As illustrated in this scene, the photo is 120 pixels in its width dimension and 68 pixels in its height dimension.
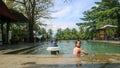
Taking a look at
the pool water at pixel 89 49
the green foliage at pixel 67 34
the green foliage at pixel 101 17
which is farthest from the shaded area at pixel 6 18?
the green foliage at pixel 67 34

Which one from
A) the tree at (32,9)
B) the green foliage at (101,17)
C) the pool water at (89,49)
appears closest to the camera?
the pool water at (89,49)

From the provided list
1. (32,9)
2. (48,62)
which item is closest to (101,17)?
(32,9)

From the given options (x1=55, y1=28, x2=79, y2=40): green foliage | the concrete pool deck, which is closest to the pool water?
the concrete pool deck

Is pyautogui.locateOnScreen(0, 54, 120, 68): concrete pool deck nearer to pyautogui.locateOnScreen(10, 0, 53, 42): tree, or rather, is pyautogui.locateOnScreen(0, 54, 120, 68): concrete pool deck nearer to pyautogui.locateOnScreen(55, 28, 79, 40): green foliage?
pyautogui.locateOnScreen(10, 0, 53, 42): tree

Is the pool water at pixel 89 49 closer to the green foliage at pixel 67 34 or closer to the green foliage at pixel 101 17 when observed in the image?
the green foliage at pixel 101 17

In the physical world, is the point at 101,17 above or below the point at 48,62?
above

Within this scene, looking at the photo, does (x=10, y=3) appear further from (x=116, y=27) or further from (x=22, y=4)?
(x=116, y=27)

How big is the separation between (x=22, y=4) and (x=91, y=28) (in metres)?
27.8

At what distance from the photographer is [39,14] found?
44.8 m

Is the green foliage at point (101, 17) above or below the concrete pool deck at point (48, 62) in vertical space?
above

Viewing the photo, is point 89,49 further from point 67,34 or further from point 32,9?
point 67,34

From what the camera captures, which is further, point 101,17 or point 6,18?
point 101,17

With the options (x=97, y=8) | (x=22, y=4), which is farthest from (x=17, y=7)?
(x=97, y=8)

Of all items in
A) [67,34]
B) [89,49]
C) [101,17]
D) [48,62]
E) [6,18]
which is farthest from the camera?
[67,34]
